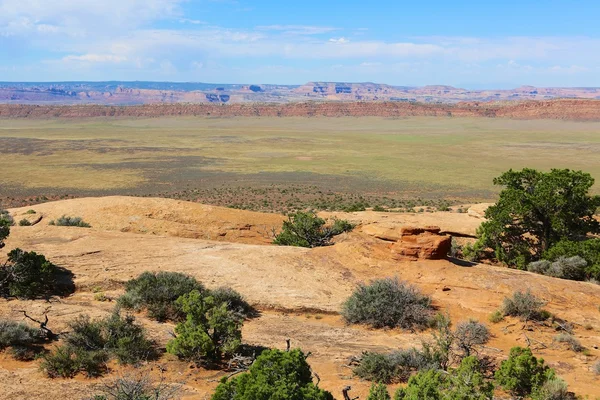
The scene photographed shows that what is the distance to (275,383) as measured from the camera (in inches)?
280

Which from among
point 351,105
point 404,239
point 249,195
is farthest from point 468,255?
point 351,105

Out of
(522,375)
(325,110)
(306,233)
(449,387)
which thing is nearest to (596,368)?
(522,375)

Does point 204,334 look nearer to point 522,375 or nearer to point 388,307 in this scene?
point 388,307

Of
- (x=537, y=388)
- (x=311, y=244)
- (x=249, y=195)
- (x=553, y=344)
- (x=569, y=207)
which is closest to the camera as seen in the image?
(x=537, y=388)

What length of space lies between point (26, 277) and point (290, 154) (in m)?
71.1

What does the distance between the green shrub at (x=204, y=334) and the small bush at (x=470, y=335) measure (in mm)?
5080

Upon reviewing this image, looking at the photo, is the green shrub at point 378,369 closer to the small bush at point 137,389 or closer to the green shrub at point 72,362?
Answer: the small bush at point 137,389

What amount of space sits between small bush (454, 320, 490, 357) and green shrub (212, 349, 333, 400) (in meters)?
4.72

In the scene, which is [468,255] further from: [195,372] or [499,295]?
[195,372]

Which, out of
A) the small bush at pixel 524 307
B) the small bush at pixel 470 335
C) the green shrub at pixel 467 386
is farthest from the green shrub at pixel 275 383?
the small bush at pixel 524 307

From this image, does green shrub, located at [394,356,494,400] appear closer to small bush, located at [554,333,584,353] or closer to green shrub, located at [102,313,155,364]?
small bush, located at [554,333,584,353]

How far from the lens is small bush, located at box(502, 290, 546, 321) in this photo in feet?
42.1

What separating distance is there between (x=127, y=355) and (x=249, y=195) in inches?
1510

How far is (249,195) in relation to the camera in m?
48.1
